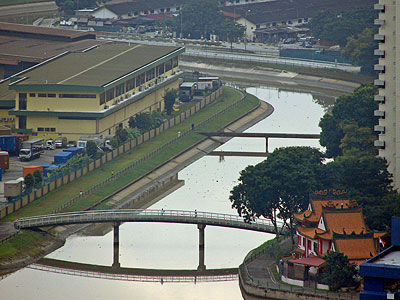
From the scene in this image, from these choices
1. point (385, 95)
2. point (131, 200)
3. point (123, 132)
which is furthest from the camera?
point (123, 132)

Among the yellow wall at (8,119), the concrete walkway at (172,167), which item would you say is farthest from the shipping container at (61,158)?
the yellow wall at (8,119)

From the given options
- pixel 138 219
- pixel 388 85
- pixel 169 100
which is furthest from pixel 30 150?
pixel 388 85

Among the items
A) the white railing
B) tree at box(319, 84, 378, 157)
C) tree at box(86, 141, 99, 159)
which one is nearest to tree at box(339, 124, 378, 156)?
tree at box(319, 84, 378, 157)

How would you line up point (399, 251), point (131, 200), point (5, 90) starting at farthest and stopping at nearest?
point (5, 90) < point (131, 200) < point (399, 251)

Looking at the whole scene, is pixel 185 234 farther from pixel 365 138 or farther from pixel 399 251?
pixel 399 251

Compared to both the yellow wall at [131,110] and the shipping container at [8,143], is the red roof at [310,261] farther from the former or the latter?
the yellow wall at [131,110]

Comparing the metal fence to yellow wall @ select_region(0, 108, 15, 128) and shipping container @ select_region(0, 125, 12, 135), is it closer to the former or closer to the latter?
shipping container @ select_region(0, 125, 12, 135)

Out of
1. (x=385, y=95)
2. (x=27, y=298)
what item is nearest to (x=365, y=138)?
(x=385, y=95)
